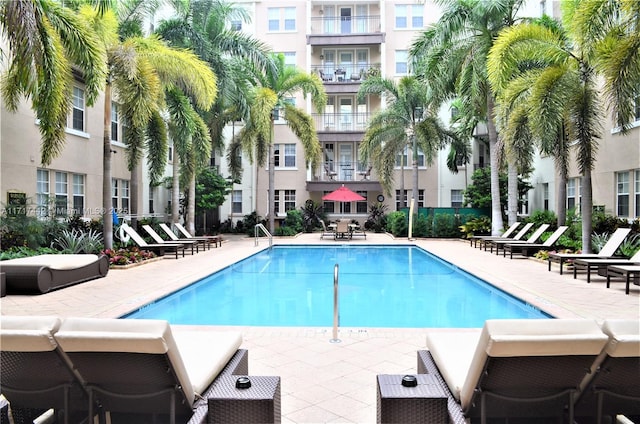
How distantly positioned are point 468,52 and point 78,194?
52.5 ft

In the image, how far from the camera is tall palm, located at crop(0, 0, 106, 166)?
7.44m

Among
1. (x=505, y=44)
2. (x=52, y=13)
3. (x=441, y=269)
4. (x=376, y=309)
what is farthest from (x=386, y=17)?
(x=376, y=309)

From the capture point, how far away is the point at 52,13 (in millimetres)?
10695

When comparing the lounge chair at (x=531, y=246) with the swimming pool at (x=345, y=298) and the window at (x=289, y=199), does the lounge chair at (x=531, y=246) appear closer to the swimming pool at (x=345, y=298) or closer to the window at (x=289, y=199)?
the swimming pool at (x=345, y=298)

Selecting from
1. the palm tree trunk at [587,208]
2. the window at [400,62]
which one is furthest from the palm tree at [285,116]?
the palm tree trunk at [587,208]

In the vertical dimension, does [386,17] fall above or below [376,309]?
above

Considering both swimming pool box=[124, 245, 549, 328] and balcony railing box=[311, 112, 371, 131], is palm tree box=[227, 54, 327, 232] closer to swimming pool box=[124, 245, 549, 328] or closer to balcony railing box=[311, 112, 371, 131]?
balcony railing box=[311, 112, 371, 131]

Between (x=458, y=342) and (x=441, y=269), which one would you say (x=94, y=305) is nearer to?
(x=458, y=342)

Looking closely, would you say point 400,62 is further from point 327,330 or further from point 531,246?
point 327,330

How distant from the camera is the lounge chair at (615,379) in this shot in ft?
8.65

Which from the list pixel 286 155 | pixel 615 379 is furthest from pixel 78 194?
pixel 615 379

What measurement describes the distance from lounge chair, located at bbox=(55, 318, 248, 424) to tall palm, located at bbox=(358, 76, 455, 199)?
22.1 meters

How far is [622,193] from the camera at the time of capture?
16.0m

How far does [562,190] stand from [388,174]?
399 inches
